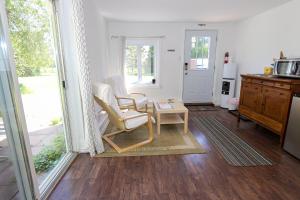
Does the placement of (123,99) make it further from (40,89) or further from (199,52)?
(199,52)

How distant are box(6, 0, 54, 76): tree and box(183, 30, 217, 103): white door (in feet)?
11.7

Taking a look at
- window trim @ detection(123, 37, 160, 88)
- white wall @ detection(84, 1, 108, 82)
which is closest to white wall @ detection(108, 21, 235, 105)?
window trim @ detection(123, 37, 160, 88)

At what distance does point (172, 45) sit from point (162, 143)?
2977 mm

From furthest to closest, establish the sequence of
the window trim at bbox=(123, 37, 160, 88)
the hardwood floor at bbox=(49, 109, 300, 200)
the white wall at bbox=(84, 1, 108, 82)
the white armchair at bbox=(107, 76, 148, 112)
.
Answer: the window trim at bbox=(123, 37, 160, 88)
the white armchair at bbox=(107, 76, 148, 112)
the white wall at bbox=(84, 1, 108, 82)
the hardwood floor at bbox=(49, 109, 300, 200)

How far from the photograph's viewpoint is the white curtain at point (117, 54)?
4.53m

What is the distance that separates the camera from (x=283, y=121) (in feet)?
8.09

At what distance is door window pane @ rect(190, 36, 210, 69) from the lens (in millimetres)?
4707

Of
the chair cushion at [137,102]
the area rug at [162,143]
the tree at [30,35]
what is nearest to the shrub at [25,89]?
the tree at [30,35]

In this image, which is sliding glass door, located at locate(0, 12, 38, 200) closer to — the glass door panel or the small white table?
the glass door panel

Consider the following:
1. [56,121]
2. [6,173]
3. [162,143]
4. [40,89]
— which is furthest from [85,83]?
[162,143]

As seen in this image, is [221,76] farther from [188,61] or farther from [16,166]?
[16,166]

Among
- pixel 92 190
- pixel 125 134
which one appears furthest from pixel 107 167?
pixel 125 134

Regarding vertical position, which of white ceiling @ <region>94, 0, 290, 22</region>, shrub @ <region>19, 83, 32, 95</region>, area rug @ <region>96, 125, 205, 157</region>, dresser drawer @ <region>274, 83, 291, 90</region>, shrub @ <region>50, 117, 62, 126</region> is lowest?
area rug @ <region>96, 125, 205, 157</region>

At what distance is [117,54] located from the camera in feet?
15.2
